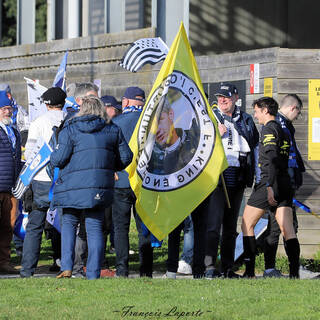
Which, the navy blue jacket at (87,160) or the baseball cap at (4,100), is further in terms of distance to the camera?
the baseball cap at (4,100)

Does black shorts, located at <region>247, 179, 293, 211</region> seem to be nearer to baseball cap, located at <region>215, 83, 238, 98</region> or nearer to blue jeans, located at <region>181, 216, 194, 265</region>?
baseball cap, located at <region>215, 83, 238, 98</region>

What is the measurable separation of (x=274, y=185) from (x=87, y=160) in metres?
2.07

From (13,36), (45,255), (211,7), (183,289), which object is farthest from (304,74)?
(13,36)

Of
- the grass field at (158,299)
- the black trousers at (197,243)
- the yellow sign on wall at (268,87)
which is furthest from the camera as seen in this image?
the yellow sign on wall at (268,87)

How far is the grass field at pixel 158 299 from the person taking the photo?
727cm

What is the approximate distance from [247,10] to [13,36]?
2419 centimetres

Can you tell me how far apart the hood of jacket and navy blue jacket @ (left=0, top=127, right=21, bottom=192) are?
203 cm

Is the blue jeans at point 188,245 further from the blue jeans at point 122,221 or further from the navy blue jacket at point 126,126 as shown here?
the navy blue jacket at point 126,126

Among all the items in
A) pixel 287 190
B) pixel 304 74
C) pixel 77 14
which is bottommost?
pixel 287 190

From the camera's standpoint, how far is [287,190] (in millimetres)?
10086

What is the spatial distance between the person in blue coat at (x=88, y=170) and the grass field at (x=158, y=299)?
471 mm

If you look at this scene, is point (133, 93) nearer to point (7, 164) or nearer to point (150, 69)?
point (7, 164)

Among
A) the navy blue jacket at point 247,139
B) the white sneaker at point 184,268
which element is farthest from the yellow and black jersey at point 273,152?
the white sneaker at point 184,268

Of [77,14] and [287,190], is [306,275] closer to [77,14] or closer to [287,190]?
[287,190]
